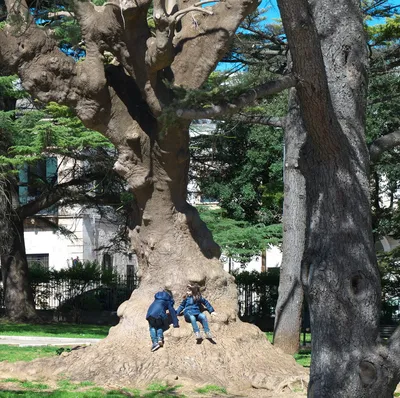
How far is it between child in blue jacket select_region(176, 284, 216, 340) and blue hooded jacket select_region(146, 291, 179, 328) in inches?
6.5

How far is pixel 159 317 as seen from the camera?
42.1ft

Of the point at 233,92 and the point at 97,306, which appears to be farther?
the point at 97,306

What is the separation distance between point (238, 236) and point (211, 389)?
1597 centimetres

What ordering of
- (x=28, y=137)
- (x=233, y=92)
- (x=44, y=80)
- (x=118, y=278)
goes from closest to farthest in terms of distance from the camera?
(x=233, y=92) → (x=44, y=80) → (x=28, y=137) → (x=118, y=278)

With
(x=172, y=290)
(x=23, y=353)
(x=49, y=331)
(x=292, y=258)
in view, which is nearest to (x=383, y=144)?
(x=172, y=290)

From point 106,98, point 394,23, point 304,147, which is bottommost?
point 304,147

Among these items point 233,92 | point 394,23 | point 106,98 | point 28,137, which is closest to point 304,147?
point 233,92

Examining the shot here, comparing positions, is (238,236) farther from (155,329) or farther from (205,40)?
(205,40)

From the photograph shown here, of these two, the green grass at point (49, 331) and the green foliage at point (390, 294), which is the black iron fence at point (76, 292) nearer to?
the green grass at point (49, 331)

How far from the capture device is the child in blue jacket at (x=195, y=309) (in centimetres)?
1300

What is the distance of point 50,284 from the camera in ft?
101

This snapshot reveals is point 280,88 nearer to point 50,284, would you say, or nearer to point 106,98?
point 106,98

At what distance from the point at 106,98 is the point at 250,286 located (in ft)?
57.4

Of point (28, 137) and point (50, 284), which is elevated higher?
point (28, 137)
